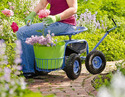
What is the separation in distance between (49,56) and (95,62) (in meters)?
1.01

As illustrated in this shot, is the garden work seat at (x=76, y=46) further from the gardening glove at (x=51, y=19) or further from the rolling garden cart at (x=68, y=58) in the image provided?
the gardening glove at (x=51, y=19)

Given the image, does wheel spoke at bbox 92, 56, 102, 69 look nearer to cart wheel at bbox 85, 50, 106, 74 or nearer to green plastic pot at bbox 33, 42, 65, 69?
cart wheel at bbox 85, 50, 106, 74

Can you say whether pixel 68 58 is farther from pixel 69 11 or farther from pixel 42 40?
pixel 69 11

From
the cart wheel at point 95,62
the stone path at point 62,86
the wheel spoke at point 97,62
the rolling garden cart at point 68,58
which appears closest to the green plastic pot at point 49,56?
the rolling garden cart at point 68,58

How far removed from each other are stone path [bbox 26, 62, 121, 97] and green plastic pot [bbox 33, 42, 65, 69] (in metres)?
0.27

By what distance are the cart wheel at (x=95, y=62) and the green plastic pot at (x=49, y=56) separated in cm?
60

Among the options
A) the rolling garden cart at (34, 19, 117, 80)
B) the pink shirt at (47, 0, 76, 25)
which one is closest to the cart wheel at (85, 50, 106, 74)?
the rolling garden cart at (34, 19, 117, 80)

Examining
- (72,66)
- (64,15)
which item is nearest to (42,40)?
(64,15)

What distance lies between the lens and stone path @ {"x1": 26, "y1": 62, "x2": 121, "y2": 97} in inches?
137

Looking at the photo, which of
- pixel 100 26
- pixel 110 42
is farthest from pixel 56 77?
pixel 100 26

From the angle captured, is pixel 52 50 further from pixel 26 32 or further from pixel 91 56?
pixel 91 56

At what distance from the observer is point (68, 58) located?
4055 millimetres

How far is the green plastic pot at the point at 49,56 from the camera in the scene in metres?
3.85

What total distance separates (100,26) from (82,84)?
15.9 feet
